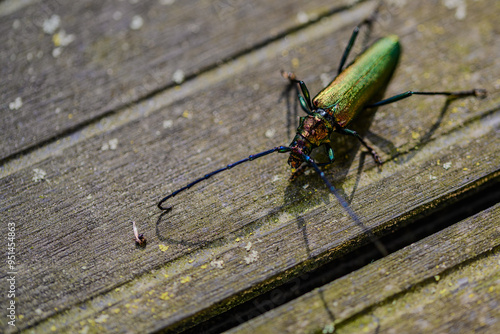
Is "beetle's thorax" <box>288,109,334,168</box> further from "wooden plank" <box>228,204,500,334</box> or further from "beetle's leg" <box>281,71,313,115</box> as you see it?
"wooden plank" <box>228,204,500,334</box>

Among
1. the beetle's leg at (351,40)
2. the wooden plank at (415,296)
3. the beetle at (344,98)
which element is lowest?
the wooden plank at (415,296)

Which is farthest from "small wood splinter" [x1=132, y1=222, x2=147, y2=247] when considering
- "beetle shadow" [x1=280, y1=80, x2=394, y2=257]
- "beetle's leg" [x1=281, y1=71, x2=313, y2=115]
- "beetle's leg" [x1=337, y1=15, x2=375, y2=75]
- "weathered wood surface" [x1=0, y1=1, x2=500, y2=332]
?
"beetle's leg" [x1=337, y1=15, x2=375, y2=75]

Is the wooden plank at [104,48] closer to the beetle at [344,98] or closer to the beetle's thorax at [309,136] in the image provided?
the beetle at [344,98]

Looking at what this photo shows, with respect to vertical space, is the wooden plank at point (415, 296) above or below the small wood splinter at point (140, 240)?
below

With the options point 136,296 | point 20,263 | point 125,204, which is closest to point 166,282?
point 136,296

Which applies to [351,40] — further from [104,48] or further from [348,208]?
[104,48]

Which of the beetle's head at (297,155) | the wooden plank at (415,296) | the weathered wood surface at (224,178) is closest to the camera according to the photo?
the wooden plank at (415,296)

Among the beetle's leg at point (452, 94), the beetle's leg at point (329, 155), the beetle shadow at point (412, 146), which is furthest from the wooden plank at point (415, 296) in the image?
the beetle's leg at point (452, 94)
